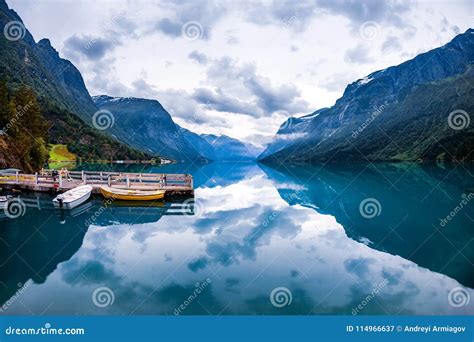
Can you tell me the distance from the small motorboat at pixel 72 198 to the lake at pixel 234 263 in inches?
42.1

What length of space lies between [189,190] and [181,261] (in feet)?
74.2

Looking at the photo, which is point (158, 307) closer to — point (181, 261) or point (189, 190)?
point (181, 261)

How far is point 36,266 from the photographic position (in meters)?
16.3

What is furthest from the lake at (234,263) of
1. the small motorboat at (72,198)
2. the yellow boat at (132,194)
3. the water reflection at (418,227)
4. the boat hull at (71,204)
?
the yellow boat at (132,194)

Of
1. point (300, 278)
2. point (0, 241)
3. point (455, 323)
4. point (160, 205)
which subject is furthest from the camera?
point (160, 205)

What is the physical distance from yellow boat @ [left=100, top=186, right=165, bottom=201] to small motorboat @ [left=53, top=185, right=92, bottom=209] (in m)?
2.06

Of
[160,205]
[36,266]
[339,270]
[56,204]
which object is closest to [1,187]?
[56,204]

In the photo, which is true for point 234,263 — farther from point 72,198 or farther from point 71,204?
point 72,198

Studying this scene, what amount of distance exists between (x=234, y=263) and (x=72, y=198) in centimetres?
2042

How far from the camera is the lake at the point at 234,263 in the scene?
13.0 metres

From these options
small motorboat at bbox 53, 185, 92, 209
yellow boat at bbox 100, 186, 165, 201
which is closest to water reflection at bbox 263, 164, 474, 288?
yellow boat at bbox 100, 186, 165, 201

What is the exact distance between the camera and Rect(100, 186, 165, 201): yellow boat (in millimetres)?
36344

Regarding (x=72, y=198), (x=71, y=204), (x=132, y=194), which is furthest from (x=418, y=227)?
(x=72, y=198)

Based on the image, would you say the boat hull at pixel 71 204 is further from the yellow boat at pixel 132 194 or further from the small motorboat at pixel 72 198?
the yellow boat at pixel 132 194
